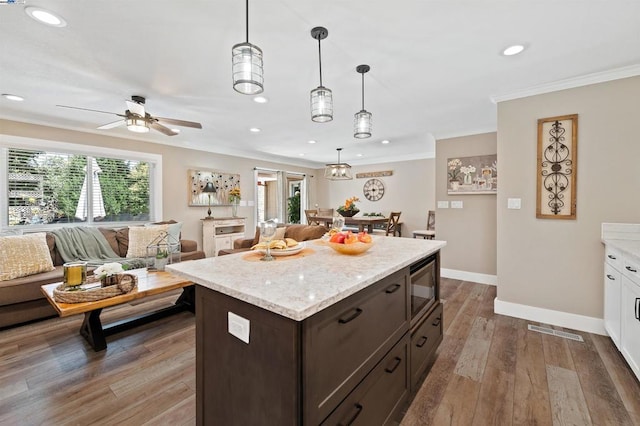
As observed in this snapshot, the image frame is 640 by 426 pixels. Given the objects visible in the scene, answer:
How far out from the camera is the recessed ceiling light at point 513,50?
2107 millimetres

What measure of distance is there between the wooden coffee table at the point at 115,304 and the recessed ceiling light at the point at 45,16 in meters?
1.95

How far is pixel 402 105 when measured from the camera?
3.39 meters

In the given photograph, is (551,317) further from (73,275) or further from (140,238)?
A: (140,238)

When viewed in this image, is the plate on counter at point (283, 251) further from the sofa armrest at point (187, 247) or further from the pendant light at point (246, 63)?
the sofa armrest at point (187, 247)

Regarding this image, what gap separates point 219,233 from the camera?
5879mm

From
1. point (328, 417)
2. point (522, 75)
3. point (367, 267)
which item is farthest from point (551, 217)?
point (328, 417)

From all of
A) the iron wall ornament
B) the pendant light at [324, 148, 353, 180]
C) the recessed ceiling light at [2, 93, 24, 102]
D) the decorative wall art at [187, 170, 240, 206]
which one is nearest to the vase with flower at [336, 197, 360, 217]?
the pendant light at [324, 148, 353, 180]

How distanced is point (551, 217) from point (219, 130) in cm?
455

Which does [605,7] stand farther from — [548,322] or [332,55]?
[548,322]

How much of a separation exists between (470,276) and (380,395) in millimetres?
3714

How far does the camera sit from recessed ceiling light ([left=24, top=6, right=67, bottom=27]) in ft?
5.57

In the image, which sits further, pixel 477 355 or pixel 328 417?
pixel 477 355

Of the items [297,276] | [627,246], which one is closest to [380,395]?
[297,276]

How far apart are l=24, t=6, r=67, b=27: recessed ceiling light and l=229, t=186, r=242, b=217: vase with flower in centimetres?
414
